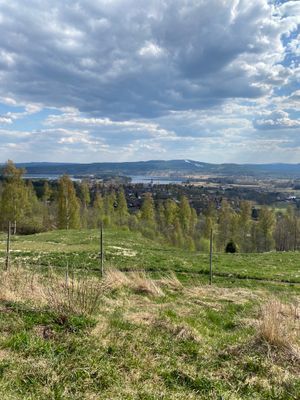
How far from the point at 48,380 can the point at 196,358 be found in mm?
2589

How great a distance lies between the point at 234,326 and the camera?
29.1ft

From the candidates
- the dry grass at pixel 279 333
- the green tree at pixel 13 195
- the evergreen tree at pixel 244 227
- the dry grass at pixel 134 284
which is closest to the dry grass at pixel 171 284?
the dry grass at pixel 134 284

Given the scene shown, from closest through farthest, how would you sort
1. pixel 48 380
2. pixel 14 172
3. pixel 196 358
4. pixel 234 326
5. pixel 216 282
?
pixel 48 380
pixel 196 358
pixel 234 326
pixel 216 282
pixel 14 172

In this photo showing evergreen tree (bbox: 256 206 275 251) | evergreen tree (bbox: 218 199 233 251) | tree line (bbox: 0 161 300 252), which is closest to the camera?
evergreen tree (bbox: 256 206 275 251)

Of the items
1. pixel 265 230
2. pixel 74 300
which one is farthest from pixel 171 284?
pixel 265 230

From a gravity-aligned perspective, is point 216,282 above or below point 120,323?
below

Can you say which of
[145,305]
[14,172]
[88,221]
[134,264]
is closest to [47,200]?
[88,221]

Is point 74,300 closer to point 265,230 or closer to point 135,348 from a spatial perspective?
point 135,348

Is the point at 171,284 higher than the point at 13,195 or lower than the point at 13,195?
lower

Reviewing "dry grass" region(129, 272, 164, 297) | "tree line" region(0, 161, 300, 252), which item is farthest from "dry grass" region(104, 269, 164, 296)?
"tree line" region(0, 161, 300, 252)

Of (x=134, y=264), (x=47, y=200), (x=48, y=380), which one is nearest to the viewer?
(x=48, y=380)

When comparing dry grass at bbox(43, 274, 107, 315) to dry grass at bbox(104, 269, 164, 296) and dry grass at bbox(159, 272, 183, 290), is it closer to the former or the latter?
dry grass at bbox(104, 269, 164, 296)

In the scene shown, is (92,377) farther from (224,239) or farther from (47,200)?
(47,200)

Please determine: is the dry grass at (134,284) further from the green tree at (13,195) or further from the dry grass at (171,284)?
the green tree at (13,195)
